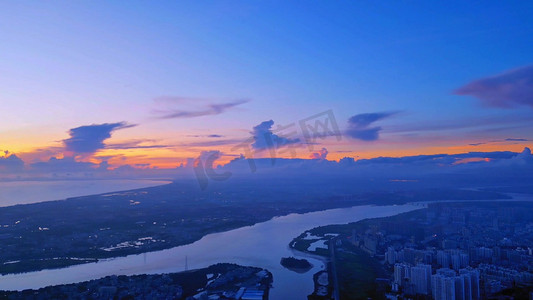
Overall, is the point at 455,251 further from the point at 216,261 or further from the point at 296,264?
the point at 216,261

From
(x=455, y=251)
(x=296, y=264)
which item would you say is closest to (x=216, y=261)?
(x=296, y=264)

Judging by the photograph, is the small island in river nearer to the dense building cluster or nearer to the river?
the river

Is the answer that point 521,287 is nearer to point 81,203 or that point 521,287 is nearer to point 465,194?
point 465,194

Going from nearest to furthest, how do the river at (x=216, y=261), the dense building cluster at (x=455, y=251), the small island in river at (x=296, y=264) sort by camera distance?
the dense building cluster at (x=455, y=251) < the river at (x=216, y=261) < the small island in river at (x=296, y=264)

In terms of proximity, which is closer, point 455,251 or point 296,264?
point 455,251

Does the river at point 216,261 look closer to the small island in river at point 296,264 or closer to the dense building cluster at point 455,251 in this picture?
the small island in river at point 296,264

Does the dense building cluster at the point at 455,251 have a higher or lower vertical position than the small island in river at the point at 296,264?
higher

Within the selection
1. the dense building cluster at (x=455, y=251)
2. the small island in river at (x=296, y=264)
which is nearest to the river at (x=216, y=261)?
the small island in river at (x=296, y=264)
